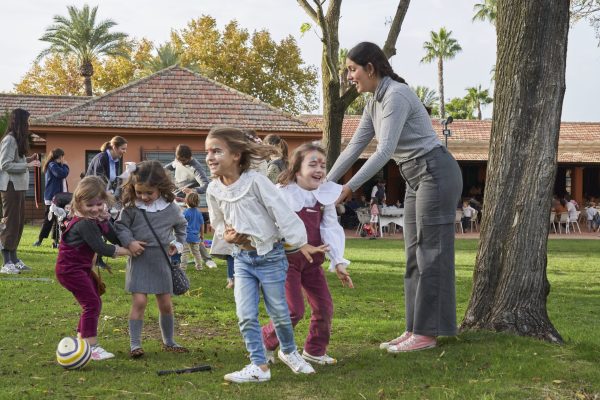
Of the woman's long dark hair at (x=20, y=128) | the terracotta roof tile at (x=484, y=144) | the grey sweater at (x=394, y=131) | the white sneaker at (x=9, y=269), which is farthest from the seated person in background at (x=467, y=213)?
the grey sweater at (x=394, y=131)

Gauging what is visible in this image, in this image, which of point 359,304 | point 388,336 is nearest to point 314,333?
point 388,336

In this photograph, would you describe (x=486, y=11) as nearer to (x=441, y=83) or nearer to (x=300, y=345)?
(x=441, y=83)

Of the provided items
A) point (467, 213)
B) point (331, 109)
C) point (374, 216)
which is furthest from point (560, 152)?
point (331, 109)

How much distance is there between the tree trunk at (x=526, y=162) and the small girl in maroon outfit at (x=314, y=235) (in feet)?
4.61

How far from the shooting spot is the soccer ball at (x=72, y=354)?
5375 mm

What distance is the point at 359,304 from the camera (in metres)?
8.82

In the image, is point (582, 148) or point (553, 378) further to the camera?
point (582, 148)

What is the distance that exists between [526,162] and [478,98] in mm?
69016

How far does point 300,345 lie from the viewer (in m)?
6.27

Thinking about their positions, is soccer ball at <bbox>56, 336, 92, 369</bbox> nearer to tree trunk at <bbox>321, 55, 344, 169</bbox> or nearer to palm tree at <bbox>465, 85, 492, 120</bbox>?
tree trunk at <bbox>321, 55, 344, 169</bbox>

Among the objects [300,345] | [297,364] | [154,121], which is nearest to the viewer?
[297,364]

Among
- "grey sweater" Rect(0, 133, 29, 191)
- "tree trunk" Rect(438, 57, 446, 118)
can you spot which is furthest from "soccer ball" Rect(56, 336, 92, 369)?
"tree trunk" Rect(438, 57, 446, 118)

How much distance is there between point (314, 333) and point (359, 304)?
324cm

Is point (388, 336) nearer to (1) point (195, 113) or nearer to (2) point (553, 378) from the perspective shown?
(2) point (553, 378)
